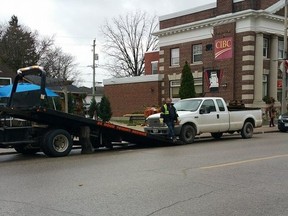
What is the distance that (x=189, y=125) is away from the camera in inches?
624

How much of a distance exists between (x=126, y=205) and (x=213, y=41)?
88.5 ft

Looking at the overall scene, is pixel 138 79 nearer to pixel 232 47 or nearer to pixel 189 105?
pixel 232 47

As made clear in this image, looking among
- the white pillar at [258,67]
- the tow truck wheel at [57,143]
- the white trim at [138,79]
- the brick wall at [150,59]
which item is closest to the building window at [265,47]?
the white pillar at [258,67]

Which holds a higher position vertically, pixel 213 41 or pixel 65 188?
pixel 213 41

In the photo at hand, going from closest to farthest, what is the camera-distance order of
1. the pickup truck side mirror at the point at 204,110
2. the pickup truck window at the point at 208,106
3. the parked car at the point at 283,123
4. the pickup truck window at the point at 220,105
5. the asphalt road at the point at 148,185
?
the asphalt road at the point at 148,185 → the pickup truck side mirror at the point at 204,110 → the pickup truck window at the point at 208,106 → the pickup truck window at the point at 220,105 → the parked car at the point at 283,123

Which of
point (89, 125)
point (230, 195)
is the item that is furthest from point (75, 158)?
point (230, 195)

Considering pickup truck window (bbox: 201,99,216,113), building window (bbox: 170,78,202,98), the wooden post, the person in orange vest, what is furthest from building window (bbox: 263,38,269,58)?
the wooden post

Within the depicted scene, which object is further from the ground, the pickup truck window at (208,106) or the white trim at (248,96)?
the white trim at (248,96)

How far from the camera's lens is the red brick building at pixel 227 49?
29.6 m

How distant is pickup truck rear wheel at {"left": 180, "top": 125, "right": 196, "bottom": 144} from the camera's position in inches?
614

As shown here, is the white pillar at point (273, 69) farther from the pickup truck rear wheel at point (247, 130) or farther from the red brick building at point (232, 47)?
the pickup truck rear wheel at point (247, 130)

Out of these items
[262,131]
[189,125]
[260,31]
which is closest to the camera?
[189,125]

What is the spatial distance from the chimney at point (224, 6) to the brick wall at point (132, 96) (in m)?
8.20

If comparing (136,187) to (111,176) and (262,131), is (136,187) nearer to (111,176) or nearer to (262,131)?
(111,176)
